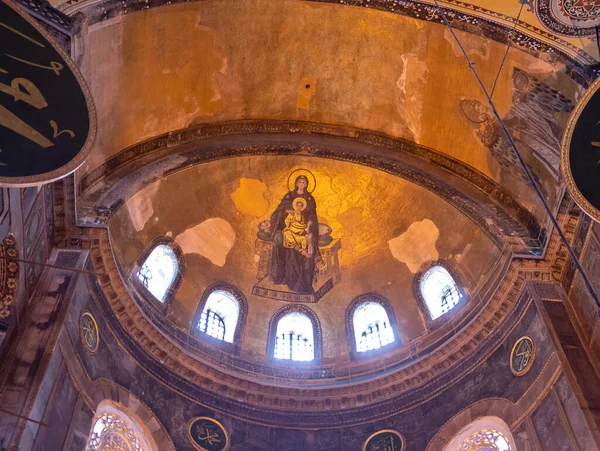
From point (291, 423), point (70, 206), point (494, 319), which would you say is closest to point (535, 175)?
point (494, 319)

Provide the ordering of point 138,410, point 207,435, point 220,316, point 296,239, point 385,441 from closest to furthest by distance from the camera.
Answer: point 138,410 → point 207,435 → point 385,441 → point 220,316 → point 296,239

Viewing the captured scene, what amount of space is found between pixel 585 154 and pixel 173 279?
789 cm

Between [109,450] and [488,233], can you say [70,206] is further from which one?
[488,233]

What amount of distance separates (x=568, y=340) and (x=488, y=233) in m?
3.14

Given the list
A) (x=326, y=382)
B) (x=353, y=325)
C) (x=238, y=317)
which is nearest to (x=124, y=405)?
(x=238, y=317)

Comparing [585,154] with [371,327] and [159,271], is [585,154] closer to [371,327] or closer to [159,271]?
[371,327]

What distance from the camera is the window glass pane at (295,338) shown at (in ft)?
46.4

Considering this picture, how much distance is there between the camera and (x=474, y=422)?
11531 mm

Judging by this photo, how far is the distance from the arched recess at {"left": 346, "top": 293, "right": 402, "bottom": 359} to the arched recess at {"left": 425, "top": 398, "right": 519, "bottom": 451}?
2.37m

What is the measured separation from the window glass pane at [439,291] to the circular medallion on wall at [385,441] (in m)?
2.60

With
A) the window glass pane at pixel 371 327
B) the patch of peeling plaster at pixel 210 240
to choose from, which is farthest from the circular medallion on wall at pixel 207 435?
the patch of peeling plaster at pixel 210 240

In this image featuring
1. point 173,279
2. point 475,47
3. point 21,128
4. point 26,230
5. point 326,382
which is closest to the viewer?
point 21,128

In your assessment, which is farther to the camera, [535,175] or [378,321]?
[378,321]

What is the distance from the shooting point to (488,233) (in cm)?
1320
